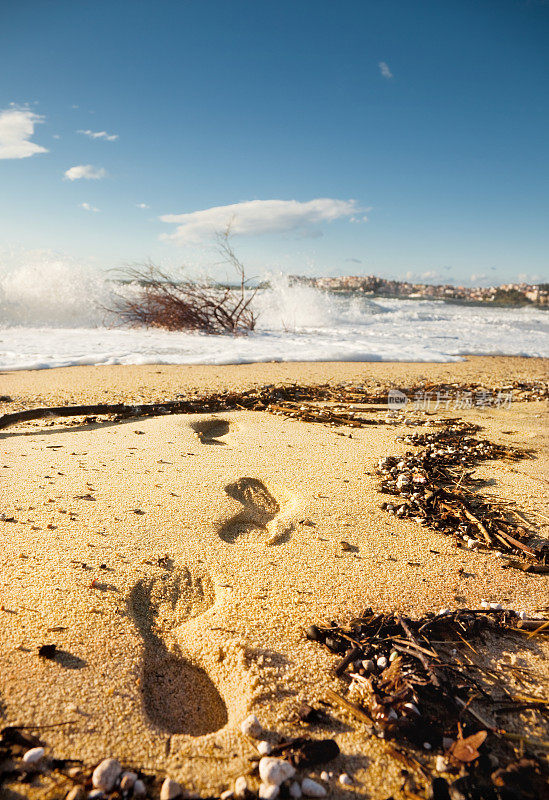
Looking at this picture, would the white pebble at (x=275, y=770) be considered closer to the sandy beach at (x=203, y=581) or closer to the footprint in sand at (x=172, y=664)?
the sandy beach at (x=203, y=581)

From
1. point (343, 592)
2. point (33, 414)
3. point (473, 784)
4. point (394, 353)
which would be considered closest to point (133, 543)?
point (343, 592)

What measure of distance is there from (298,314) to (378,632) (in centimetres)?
1096

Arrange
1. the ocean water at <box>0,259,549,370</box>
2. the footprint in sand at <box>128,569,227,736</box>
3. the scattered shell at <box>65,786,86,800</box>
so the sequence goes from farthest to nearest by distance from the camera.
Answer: the ocean water at <box>0,259,549,370</box> → the footprint in sand at <box>128,569,227,736</box> → the scattered shell at <box>65,786,86,800</box>

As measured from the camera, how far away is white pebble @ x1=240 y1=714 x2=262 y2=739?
989 mm

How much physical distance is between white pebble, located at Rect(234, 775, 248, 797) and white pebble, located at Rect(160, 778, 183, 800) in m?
0.10

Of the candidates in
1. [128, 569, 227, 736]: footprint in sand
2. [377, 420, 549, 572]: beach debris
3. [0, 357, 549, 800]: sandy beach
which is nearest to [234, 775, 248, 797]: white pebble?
[0, 357, 549, 800]: sandy beach

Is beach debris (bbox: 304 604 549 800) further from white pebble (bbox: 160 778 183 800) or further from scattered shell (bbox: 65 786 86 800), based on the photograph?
scattered shell (bbox: 65 786 86 800)

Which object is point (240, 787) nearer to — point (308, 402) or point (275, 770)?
point (275, 770)

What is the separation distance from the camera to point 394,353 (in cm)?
697

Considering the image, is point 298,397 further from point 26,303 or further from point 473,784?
point 26,303

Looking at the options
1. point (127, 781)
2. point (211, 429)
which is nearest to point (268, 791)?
point (127, 781)

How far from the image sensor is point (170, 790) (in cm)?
85

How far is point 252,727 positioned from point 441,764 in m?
0.39

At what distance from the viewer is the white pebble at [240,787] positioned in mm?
862
